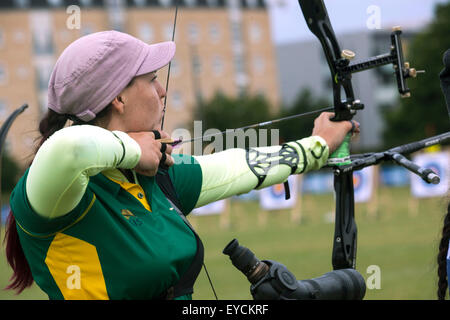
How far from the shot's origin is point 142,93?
5.84ft

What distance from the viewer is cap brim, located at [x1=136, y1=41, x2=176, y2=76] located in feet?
5.79

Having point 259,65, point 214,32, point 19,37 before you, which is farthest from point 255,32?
point 19,37

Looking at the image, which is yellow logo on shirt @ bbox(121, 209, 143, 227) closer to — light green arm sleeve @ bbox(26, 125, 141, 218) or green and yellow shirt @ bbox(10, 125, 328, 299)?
green and yellow shirt @ bbox(10, 125, 328, 299)

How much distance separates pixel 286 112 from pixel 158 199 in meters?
38.7

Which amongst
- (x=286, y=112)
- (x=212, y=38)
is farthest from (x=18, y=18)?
(x=286, y=112)

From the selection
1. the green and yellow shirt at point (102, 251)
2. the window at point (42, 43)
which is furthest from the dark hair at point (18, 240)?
the window at point (42, 43)

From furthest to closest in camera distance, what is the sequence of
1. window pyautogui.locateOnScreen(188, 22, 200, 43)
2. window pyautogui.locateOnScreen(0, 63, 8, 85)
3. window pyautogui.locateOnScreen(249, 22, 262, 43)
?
window pyautogui.locateOnScreen(249, 22, 262, 43)
window pyautogui.locateOnScreen(188, 22, 200, 43)
window pyautogui.locateOnScreen(0, 63, 8, 85)

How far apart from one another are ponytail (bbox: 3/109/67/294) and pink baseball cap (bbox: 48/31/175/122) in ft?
0.26

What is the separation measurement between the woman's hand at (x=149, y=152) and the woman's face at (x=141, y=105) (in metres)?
0.04

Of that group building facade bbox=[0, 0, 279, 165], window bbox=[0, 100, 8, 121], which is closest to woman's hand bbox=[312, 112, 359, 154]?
building facade bbox=[0, 0, 279, 165]

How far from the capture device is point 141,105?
1.78 meters

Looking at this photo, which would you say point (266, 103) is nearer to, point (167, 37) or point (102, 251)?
point (167, 37)
